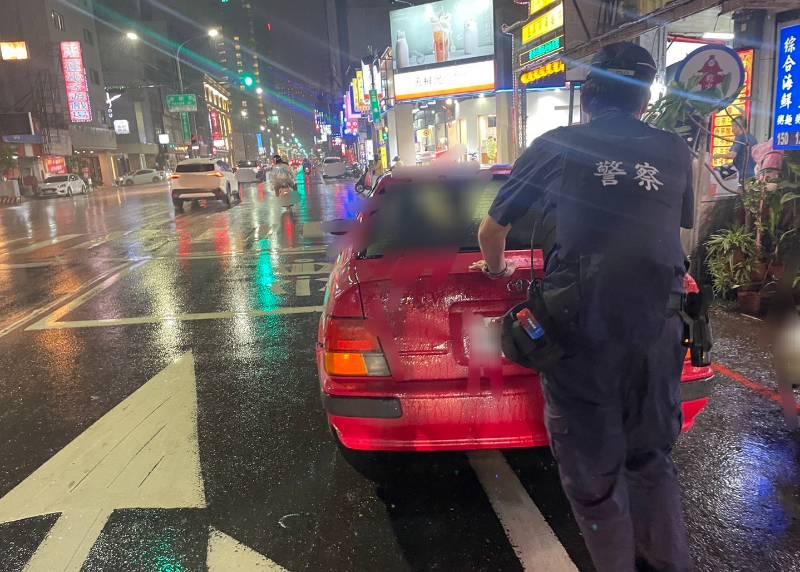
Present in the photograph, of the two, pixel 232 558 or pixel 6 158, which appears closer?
pixel 232 558

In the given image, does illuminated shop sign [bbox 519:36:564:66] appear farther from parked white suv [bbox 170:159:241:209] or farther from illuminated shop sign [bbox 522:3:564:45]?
parked white suv [bbox 170:159:241:209]

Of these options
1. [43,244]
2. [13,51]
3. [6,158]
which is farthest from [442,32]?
[13,51]

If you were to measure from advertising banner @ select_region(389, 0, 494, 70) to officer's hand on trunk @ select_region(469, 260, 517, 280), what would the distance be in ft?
74.1

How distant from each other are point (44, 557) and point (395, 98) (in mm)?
27310

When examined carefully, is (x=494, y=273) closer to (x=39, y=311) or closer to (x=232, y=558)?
(x=232, y=558)

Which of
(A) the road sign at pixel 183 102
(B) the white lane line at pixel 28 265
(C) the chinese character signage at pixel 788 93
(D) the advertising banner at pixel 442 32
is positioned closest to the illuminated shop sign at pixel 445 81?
(D) the advertising banner at pixel 442 32

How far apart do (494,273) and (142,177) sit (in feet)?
182

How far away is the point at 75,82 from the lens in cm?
4584

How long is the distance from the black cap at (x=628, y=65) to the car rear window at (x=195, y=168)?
67.9 feet

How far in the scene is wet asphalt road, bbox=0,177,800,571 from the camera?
101 inches

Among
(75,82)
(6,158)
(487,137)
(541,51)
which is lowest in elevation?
(487,137)

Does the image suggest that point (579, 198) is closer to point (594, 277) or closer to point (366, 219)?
point (594, 277)

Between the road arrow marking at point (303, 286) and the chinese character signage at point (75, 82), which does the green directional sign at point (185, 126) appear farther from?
the road arrow marking at point (303, 286)

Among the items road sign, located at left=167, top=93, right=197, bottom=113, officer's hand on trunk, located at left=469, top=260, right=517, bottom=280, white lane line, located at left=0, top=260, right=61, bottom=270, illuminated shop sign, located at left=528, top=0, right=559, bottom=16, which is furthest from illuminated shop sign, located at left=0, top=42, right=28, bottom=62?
officer's hand on trunk, located at left=469, top=260, right=517, bottom=280
